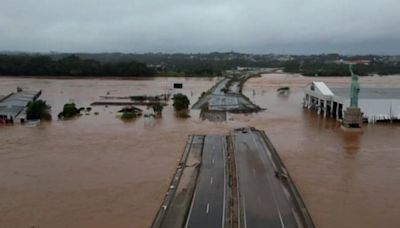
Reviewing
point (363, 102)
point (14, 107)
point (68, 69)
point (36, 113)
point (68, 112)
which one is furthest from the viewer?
point (68, 69)

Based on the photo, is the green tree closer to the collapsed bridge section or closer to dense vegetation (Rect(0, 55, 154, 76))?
the collapsed bridge section

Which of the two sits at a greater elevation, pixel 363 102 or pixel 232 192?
pixel 363 102

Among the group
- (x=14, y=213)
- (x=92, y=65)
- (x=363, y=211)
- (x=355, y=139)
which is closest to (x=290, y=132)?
(x=355, y=139)

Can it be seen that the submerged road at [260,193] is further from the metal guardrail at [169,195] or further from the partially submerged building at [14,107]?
the partially submerged building at [14,107]

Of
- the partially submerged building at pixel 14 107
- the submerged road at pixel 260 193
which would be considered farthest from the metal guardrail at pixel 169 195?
the partially submerged building at pixel 14 107

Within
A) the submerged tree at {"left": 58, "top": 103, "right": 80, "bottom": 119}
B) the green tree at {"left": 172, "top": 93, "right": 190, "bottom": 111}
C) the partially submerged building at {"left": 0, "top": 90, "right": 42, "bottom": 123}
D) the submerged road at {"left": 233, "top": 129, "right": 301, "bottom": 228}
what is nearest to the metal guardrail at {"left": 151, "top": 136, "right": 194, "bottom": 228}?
the submerged road at {"left": 233, "top": 129, "right": 301, "bottom": 228}

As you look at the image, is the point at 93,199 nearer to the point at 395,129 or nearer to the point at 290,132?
the point at 290,132

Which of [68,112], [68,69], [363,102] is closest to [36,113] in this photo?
[68,112]

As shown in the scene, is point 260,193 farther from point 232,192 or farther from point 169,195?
point 169,195
